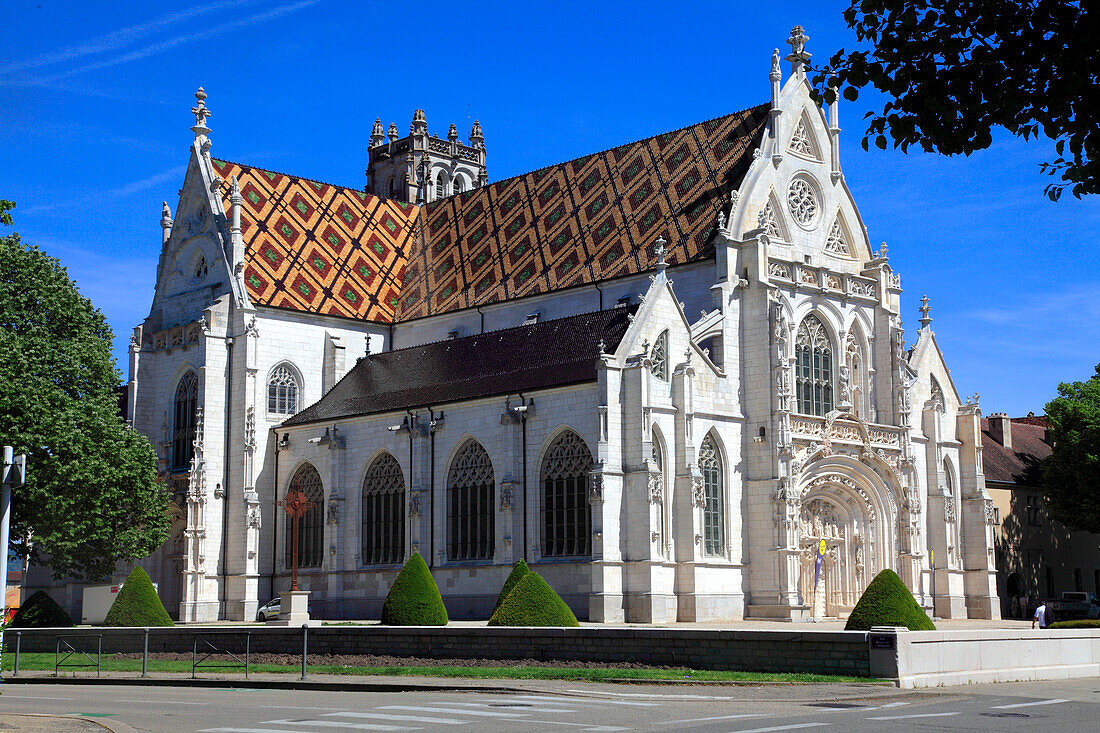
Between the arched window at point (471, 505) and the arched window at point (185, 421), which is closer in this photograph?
the arched window at point (471, 505)

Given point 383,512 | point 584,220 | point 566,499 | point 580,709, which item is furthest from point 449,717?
point 584,220

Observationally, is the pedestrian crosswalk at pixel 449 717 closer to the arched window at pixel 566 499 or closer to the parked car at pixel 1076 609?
the arched window at pixel 566 499

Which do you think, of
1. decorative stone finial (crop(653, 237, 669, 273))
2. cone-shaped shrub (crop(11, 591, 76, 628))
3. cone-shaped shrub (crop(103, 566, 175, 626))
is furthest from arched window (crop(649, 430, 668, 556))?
cone-shaped shrub (crop(11, 591, 76, 628))

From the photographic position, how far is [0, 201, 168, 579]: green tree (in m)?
38.5

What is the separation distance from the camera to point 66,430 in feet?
128

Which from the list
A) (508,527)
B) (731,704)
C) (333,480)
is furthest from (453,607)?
(731,704)

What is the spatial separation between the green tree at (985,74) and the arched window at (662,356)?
28.1 meters

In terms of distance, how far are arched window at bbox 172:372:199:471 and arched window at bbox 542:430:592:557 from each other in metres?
16.3

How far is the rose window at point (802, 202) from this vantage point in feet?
152

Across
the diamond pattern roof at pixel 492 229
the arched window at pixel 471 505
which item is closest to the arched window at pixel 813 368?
the diamond pattern roof at pixel 492 229

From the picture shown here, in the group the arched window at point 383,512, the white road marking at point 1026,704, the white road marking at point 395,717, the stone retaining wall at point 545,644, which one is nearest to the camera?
the white road marking at point 395,717

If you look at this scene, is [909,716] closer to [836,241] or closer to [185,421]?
[836,241]

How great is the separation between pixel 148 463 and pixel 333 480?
639cm

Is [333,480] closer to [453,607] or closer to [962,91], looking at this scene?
[453,607]
